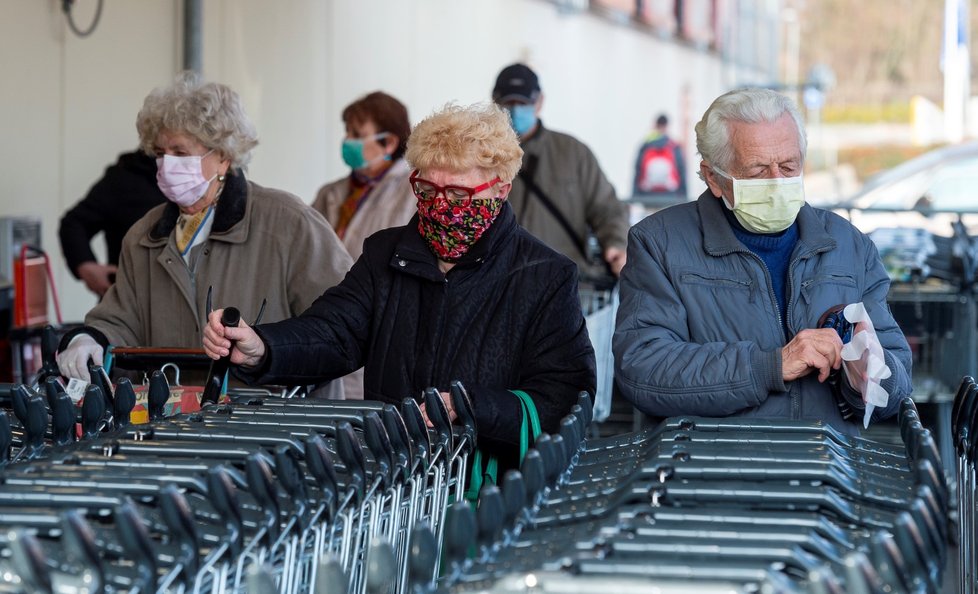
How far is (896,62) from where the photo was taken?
52.9m

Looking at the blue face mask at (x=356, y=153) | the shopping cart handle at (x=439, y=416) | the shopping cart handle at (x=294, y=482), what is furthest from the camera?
the blue face mask at (x=356, y=153)

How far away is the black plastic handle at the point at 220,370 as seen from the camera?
11.6ft

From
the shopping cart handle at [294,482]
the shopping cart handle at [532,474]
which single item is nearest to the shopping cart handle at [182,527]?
the shopping cart handle at [294,482]

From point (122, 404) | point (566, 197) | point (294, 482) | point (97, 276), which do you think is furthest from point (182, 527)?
point (566, 197)

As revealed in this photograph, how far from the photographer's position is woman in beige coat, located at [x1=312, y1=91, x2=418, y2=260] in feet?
19.3

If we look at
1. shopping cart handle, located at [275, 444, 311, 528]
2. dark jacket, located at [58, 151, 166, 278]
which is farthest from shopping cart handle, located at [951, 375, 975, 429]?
dark jacket, located at [58, 151, 166, 278]

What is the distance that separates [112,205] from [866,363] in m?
4.44

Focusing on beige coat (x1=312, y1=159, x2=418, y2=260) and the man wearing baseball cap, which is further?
the man wearing baseball cap

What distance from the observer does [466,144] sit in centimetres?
355

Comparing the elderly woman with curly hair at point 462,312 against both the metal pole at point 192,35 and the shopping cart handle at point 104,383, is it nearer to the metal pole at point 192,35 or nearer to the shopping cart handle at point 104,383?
the shopping cart handle at point 104,383

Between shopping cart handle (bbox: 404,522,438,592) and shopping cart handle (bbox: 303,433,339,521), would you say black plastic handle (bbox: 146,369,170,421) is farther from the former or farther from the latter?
shopping cart handle (bbox: 404,522,438,592)

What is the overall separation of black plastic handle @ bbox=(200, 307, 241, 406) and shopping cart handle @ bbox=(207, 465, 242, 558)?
1.23m

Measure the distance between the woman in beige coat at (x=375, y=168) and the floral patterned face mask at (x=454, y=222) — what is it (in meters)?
2.21

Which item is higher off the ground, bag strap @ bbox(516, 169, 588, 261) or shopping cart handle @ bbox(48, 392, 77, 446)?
bag strap @ bbox(516, 169, 588, 261)
